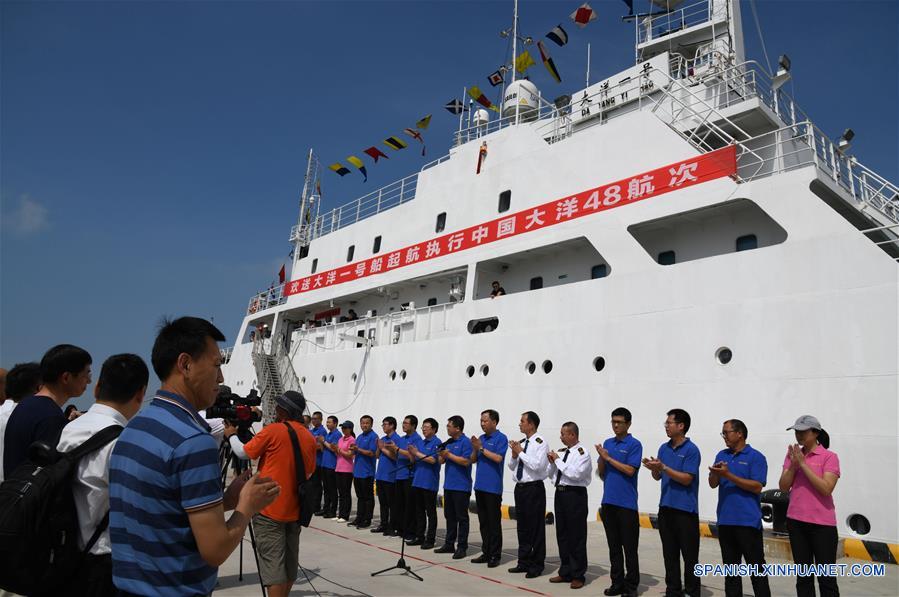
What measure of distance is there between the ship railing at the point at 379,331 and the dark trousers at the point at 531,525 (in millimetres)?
5653

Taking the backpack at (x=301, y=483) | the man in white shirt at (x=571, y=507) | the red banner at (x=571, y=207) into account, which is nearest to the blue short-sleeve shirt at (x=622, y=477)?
the man in white shirt at (x=571, y=507)

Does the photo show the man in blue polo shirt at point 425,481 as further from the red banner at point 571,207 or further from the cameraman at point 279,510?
the red banner at point 571,207

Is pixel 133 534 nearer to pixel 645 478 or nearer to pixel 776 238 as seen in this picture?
pixel 645 478

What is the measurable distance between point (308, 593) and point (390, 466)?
3232 mm

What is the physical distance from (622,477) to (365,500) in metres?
4.54

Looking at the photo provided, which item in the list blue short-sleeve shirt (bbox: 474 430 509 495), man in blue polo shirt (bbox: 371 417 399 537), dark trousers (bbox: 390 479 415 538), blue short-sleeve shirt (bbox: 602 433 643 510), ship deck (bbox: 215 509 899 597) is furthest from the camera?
man in blue polo shirt (bbox: 371 417 399 537)

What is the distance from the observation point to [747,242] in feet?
27.5

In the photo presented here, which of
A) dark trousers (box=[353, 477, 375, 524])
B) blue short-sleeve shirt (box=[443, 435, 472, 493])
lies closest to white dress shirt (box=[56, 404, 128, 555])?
blue short-sleeve shirt (box=[443, 435, 472, 493])

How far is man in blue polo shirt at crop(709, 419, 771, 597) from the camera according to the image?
177 inches

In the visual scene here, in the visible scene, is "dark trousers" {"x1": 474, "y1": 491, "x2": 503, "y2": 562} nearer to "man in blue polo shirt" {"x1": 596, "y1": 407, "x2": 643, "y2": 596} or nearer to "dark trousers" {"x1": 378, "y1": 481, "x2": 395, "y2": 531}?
"man in blue polo shirt" {"x1": 596, "y1": 407, "x2": 643, "y2": 596}

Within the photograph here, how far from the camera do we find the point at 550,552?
277 inches

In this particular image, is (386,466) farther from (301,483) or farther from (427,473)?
(301,483)

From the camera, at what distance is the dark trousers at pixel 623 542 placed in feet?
16.6

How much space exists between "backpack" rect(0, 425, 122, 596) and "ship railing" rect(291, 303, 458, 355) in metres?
9.42
